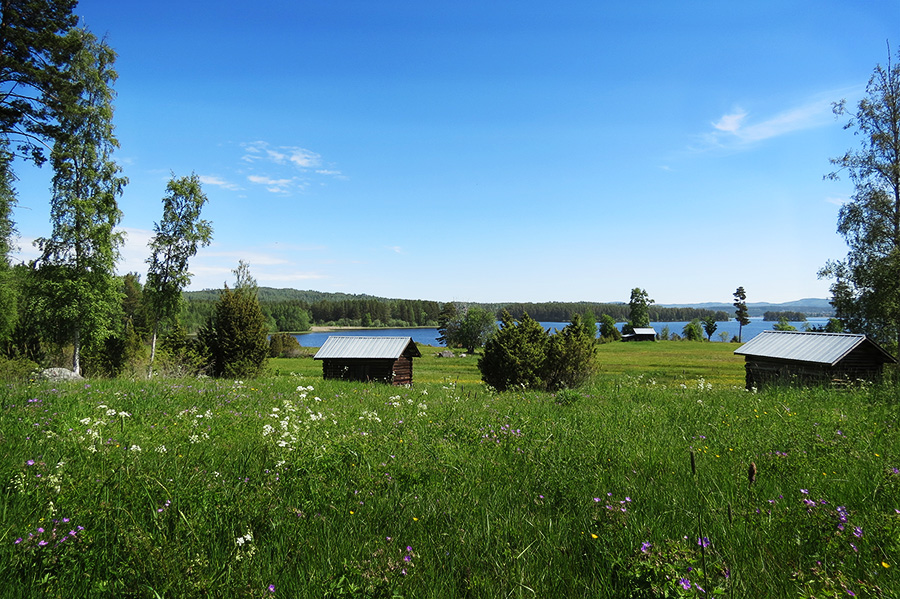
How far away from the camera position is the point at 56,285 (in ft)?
81.0

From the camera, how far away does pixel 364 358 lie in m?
26.6

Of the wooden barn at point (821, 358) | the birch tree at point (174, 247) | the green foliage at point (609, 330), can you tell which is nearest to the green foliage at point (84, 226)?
the birch tree at point (174, 247)

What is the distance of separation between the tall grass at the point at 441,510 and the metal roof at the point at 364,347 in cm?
1983

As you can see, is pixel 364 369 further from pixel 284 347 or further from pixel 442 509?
pixel 284 347

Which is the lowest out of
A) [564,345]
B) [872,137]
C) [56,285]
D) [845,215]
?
[564,345]

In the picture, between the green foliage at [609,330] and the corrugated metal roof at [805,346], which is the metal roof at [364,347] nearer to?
the corrugated metal roof at [805,346]

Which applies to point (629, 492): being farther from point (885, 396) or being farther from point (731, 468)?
point (885, 396)

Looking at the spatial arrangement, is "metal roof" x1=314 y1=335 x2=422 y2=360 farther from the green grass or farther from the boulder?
the boulder

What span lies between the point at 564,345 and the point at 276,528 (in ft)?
81.3

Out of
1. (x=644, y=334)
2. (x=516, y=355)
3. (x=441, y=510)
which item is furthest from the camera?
(x=644, y=334)

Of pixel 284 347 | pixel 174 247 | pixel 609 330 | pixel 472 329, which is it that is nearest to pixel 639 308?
pixel 609 330

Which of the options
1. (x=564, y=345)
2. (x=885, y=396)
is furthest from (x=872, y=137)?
(x=885, y=396)

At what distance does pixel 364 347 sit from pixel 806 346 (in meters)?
24.6

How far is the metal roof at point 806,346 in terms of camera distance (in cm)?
1994
